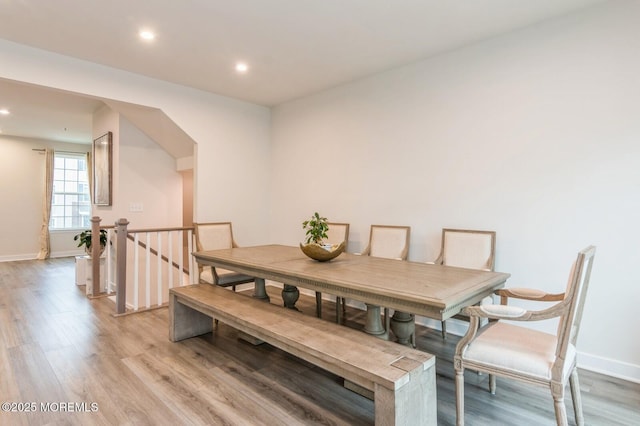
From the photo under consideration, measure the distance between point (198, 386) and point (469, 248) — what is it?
2348mm

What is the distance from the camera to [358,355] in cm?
167

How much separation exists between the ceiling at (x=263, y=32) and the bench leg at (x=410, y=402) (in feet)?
8.01

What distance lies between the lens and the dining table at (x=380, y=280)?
169cm

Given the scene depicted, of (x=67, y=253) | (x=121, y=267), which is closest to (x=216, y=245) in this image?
(x=121, y=267)

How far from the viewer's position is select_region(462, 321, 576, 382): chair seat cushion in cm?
156

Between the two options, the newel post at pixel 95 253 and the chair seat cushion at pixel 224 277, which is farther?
the newel post at pixel 95 253

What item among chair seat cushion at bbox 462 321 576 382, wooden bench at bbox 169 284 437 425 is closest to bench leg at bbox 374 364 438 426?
wooden bench at bbox 169 284 437 425

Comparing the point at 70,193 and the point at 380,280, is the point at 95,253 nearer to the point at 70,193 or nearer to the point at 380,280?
the point at 380,280

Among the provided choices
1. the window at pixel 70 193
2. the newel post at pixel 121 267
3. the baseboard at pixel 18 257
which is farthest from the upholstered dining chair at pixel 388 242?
the baseboard at pixel 18 257

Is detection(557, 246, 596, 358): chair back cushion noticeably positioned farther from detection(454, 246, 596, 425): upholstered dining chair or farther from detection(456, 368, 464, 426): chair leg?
detection(456, 368, 464, 426): chair leg

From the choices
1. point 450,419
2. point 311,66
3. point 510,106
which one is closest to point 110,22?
point 311,66

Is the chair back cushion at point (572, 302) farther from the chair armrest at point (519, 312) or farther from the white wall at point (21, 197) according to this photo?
the white wall at point (21, 197)

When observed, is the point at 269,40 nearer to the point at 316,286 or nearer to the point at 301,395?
the point at 316,286

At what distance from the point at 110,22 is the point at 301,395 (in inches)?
122
